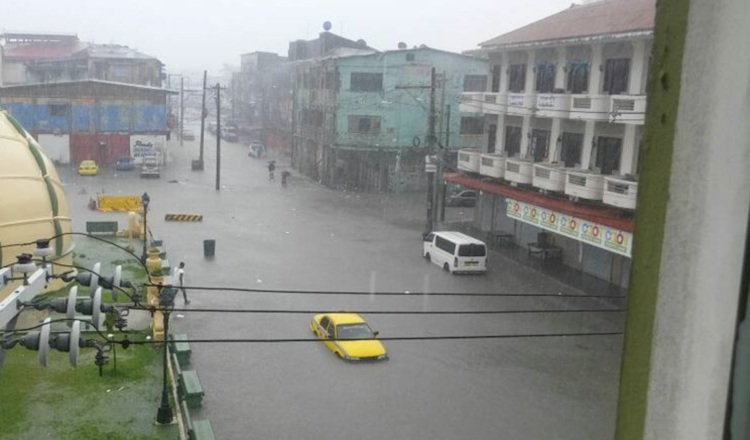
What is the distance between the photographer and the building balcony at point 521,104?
28.4 meters

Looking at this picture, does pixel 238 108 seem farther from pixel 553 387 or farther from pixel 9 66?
pixel 553 387

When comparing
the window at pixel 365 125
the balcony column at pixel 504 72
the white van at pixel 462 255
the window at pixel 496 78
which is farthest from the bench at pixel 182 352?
the window at pixel 365 125

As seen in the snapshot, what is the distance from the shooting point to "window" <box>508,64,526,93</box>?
2994cm

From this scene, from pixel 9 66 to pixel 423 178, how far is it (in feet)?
150

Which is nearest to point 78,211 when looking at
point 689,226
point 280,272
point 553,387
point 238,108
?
point 280,272

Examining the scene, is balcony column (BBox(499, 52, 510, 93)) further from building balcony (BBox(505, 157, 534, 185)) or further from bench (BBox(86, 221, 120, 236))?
bench (BBox(86, 221, 120, 236))

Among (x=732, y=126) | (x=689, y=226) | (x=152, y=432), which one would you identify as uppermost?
(x=732, y=126)

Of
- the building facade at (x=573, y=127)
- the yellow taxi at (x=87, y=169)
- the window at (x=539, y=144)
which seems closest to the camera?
the building facade at (x=573, y=127)

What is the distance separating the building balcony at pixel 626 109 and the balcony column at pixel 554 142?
13.5 feet

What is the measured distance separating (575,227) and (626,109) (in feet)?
14.6

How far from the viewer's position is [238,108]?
4242 inches

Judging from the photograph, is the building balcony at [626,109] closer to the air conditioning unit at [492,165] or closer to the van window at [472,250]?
the van window at [472,250]

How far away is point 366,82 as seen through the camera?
49.0 m

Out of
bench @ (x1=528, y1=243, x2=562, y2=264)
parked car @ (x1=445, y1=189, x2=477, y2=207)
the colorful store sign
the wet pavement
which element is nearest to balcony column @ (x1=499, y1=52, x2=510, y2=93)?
the colorful store sign
